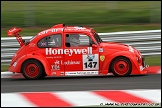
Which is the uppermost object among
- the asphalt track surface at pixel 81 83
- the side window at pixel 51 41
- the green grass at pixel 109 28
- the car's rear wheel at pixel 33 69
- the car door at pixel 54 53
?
the green grass at pixel 109 28

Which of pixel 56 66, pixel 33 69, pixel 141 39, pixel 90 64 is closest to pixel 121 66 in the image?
pixel 90 64

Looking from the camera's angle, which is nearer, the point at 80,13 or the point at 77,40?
the point at 77,40

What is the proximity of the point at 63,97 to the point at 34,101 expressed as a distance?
0.66 metres

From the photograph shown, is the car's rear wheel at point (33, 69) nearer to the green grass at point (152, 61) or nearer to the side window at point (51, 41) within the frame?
the side window at point (51, 41)

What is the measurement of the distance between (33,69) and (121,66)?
225 centimetres

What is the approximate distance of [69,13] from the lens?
64.2 ft

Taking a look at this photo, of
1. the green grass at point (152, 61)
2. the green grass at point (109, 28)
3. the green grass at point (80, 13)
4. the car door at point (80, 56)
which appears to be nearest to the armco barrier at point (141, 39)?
the green grass at point (152, 61)

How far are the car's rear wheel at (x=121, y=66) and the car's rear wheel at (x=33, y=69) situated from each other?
6.03 feet

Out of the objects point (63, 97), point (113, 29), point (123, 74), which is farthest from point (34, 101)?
point (113, 29)

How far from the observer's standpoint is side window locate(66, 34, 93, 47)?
12.3 m

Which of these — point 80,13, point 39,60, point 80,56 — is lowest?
point 39,60

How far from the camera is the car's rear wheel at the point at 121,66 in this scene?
12219 millimetres

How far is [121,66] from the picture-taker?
40.2ft

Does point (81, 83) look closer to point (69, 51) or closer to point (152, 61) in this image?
point (69, 51)
